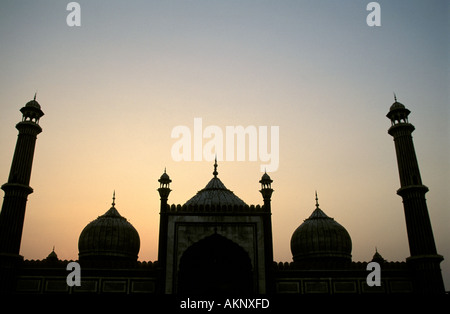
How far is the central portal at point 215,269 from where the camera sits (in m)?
18.0

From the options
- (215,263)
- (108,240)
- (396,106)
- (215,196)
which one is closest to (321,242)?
(215,196)

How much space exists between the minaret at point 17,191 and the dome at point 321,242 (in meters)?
14.8

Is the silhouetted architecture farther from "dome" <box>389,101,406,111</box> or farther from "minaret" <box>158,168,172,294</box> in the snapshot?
"dome" <box>389,101,406,111</box>

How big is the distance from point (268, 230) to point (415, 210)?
700cm

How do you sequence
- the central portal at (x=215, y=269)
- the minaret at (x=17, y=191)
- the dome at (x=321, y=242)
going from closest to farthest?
the minaret at (x=17, y=191) < the central portal at (x=215, y=269) < the dome at (x=321, y=242)

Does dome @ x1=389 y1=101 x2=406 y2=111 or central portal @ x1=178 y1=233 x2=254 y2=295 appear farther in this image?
dome @ x1=389 y1=101 x2=406 y2=111

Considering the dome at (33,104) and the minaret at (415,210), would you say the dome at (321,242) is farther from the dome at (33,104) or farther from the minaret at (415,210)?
the dome at (33,104)

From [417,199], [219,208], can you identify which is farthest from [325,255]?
[219,208]

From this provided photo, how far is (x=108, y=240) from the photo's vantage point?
2253 cm

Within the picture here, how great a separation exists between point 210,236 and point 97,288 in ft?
18.1

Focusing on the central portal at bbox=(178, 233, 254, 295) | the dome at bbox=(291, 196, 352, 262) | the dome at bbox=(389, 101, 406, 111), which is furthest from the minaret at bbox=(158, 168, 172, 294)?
the dome at bbox=(389, 101, 406, 111)

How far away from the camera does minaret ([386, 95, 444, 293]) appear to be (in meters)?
17.8

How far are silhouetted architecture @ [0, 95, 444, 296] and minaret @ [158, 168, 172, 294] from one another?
0.14 ft

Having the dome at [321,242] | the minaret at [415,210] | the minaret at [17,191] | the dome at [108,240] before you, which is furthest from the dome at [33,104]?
the minaret at [415,210]
